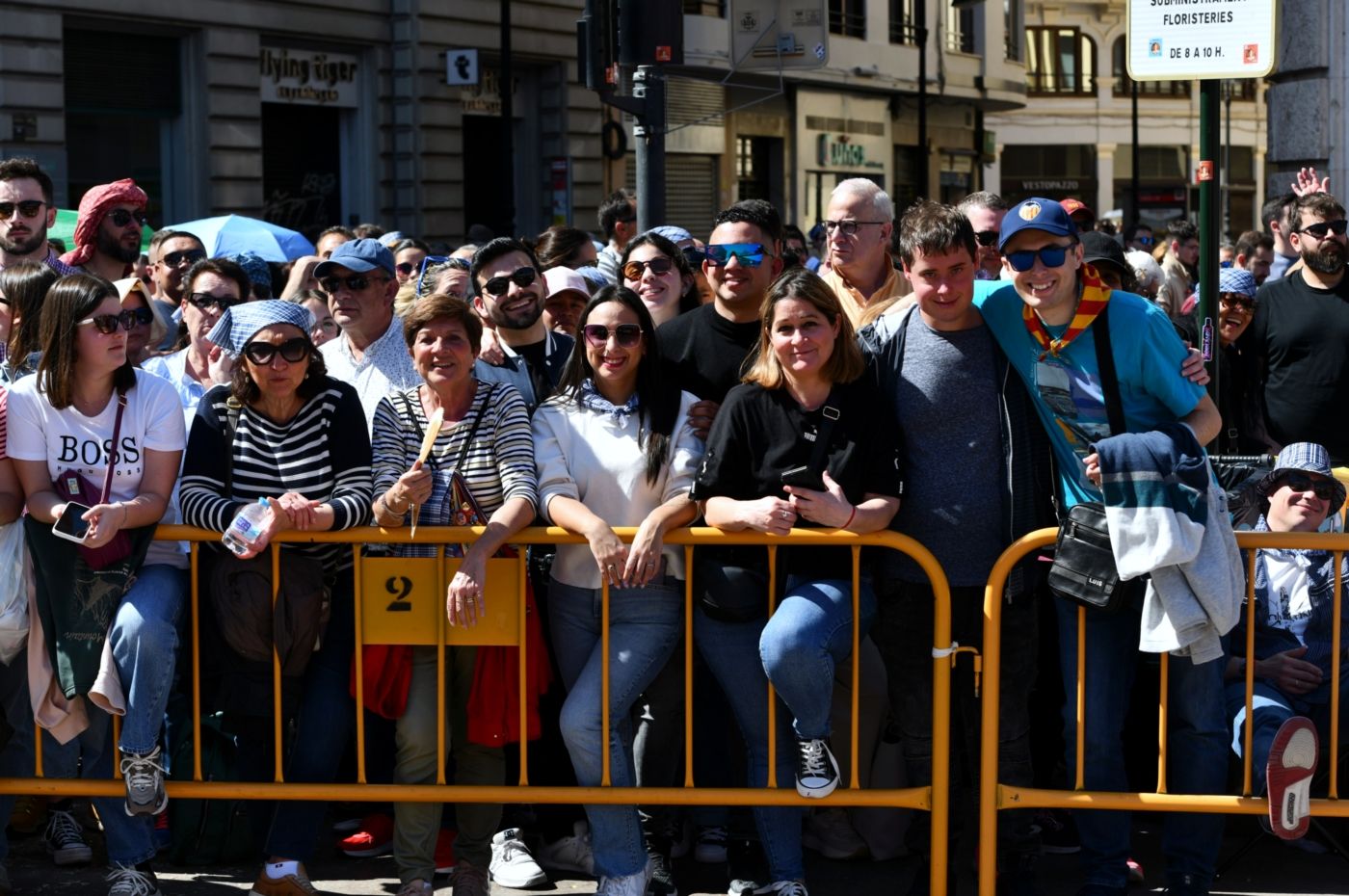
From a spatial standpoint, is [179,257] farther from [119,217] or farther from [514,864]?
[514,864]

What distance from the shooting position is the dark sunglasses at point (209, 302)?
6.97 metres

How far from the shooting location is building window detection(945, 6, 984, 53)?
37.3 m

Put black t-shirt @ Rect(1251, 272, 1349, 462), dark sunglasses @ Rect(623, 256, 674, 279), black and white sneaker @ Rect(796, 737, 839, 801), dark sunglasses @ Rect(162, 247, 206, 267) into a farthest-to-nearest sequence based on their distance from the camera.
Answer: dark sunglasses @ Rect(162, 247, 206, 267)
black t-shirt @ Rect(1251, 272, 1349, 462)
dark sunglasses @ Rect(623, 256, 674, 279)
black and white sneaker @ Rect(796, 737, 839, 801)

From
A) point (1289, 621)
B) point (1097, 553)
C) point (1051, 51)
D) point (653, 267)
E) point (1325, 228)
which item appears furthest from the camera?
point (1051, 51)

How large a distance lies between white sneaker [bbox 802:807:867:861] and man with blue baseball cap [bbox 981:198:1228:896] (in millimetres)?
852

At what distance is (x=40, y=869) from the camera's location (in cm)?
579

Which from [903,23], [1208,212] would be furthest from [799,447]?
[903,23]

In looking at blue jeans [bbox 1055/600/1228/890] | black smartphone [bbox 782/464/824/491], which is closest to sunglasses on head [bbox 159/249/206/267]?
black smartphone [bbox 782/464/824/491]

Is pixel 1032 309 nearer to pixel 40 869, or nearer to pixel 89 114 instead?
pixel 40 869

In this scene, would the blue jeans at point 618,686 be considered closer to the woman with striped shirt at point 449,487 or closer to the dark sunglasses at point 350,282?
the woman with striped shirt at point 449,487

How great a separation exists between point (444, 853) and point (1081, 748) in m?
2.14

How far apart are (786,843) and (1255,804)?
1405 mm

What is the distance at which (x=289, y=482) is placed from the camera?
534 cm

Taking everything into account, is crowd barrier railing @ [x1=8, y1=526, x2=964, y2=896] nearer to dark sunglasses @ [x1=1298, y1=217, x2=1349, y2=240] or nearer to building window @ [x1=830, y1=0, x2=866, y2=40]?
dark sunglasses @ [x1=1298, y1=217, x2=1349, y2=240]
